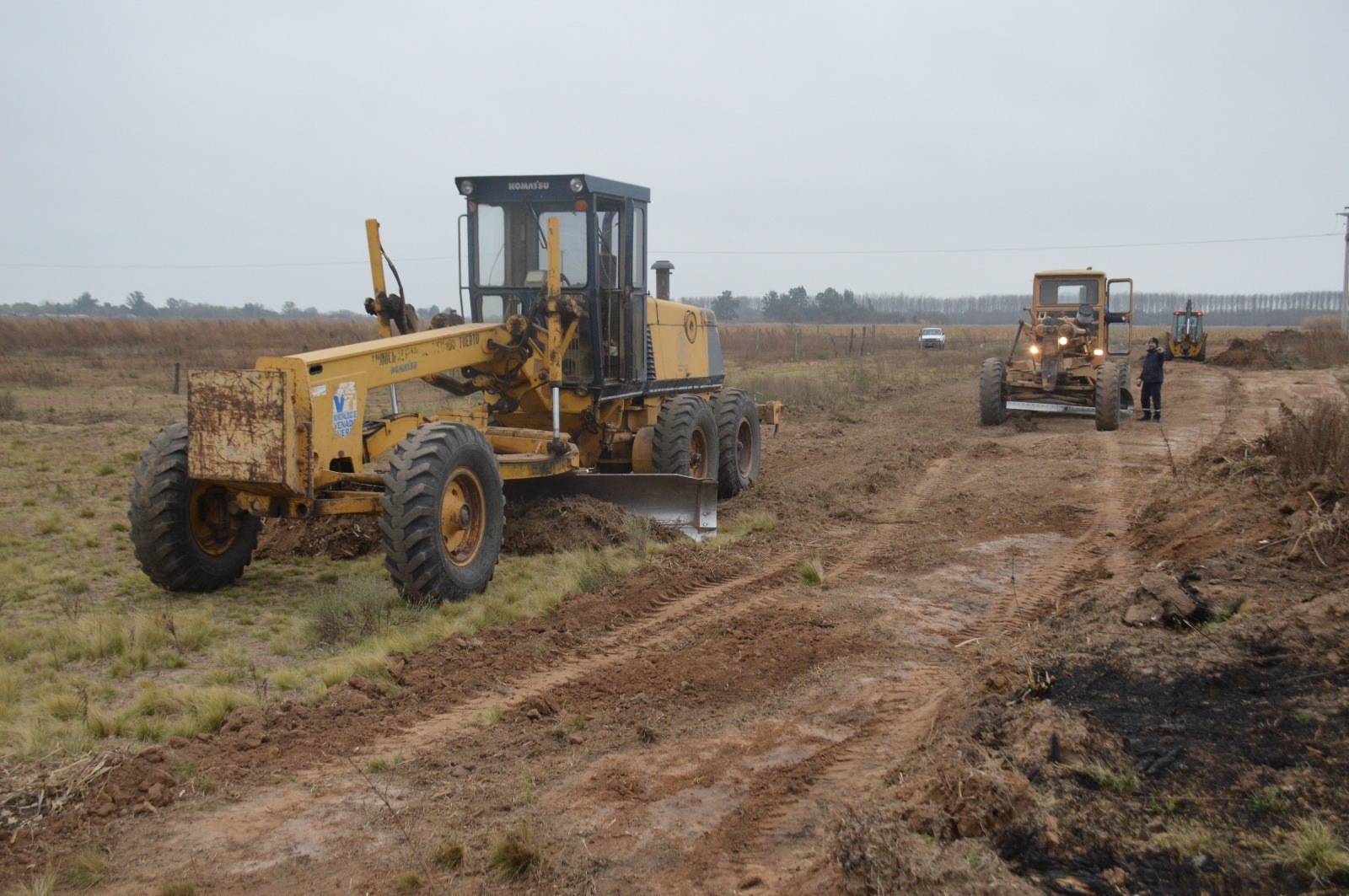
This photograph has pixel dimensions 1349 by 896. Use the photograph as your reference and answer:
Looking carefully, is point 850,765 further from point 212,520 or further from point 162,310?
point 162,310

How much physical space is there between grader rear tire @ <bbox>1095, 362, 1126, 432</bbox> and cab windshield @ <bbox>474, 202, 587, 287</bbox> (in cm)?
1151

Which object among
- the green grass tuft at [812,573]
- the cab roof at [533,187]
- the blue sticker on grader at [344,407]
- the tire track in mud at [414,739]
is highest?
the cab roof at [533,187]

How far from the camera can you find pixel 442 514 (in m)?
7.51

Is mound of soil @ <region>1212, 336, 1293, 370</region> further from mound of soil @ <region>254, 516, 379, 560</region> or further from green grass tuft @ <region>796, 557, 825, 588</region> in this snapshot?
mound of soil @ <region>254, 516, 379, 560</region>

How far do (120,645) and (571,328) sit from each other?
459 cm

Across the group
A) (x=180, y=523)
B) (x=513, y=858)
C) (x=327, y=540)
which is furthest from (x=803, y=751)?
(x=327, y=540)

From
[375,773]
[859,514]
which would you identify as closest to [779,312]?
[859,514]

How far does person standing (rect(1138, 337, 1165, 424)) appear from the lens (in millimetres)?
19859

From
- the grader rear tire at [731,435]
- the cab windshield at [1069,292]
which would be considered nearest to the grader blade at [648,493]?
the grader rear tire at [731,435]

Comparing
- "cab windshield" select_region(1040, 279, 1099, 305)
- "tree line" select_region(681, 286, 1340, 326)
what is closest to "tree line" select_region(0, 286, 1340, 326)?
"tree line" select_region(681, 286, 1340, 326)

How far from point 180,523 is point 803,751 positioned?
502 centimetres

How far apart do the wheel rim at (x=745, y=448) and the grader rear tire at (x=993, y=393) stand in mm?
7472

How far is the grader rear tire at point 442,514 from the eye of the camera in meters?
7.16

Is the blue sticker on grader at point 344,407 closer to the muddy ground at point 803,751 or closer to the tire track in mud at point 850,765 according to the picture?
the muddy ground at point 803,751
